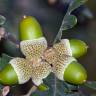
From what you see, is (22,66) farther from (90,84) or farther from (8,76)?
(90,84)

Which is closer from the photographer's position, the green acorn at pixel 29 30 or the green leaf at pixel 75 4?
the green acorn at pixel 29 30

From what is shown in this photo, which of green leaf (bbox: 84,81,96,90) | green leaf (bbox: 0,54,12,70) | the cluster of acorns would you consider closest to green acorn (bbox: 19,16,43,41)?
the cluster of acorns

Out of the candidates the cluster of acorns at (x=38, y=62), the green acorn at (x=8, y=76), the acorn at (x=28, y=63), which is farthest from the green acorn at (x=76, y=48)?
the green acorn at (x=8, y=76)

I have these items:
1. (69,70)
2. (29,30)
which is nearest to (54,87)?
(69,70)

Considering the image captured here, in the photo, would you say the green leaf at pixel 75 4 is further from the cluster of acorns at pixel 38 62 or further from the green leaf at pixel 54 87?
the green leaf at pixel 54 87

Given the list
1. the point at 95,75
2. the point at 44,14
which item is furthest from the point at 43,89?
the point at 95,75

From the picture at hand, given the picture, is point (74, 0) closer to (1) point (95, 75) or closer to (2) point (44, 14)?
(2) point (44, 14)

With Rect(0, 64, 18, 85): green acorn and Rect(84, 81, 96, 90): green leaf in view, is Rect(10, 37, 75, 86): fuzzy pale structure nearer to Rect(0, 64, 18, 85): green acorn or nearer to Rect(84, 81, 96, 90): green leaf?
Rect(0, 64, 18, 85): green acorn
